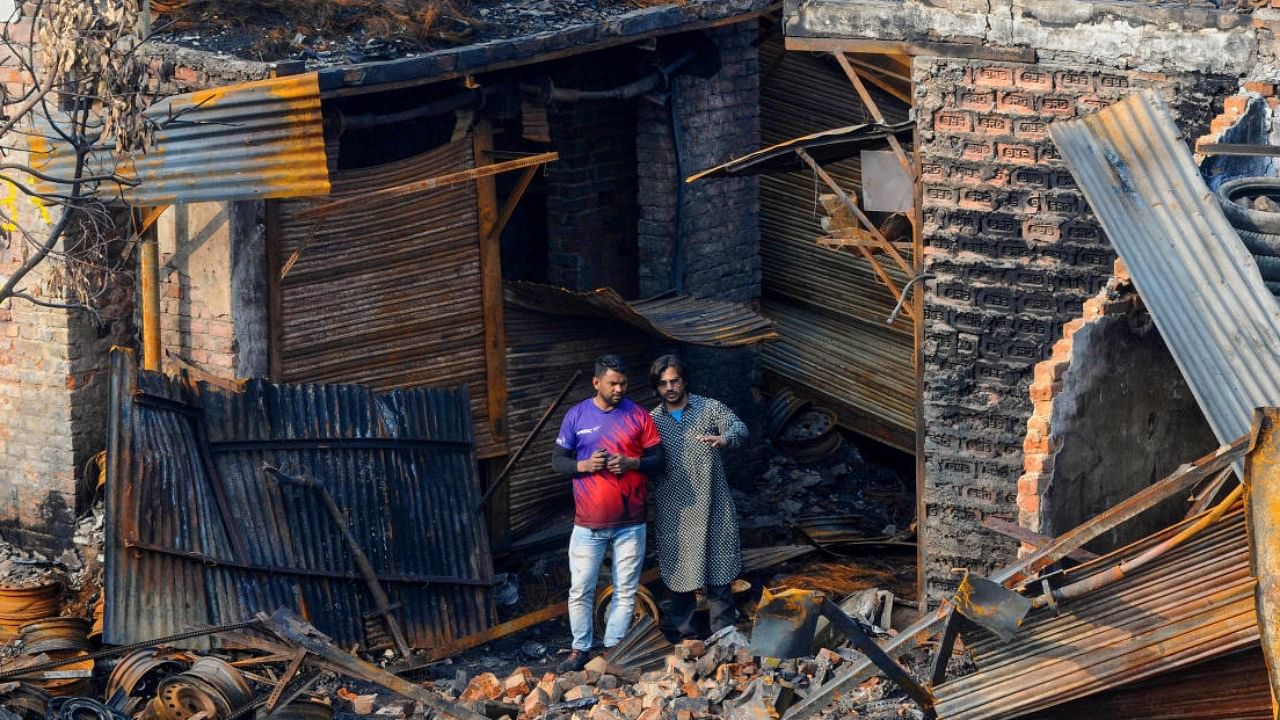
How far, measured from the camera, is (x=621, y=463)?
9.95m

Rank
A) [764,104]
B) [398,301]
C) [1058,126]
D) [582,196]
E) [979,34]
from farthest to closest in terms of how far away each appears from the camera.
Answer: [764,104] → [582,196] → [398,301] → [979,34] → [1058,126]

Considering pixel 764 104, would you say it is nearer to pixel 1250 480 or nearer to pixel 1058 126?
pixel 1058 126

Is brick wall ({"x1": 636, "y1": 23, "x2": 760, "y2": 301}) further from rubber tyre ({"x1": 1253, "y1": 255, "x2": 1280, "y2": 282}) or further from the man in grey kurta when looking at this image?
rubber tyre ({"x1": 1253, "y1": 255, "x2": 1280, "y2": 282})

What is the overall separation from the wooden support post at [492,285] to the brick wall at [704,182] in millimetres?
1466

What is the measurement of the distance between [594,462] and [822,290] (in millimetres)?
4309

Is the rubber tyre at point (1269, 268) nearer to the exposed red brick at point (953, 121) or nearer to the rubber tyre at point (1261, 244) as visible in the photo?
the rubber tyre at point (1261, 244)

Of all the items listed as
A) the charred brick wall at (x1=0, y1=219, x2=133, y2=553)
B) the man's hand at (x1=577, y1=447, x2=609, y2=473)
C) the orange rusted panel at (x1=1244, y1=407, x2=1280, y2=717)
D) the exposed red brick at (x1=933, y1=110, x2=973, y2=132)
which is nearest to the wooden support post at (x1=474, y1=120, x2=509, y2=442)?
the man's hand at (x1=577, y1=447, x2=609, y2=473)

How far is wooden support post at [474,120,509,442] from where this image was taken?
11.2 m

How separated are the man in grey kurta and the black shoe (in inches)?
23.3

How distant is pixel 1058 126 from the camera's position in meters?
8.40

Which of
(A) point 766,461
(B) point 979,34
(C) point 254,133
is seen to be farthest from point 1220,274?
(A) point 766,461

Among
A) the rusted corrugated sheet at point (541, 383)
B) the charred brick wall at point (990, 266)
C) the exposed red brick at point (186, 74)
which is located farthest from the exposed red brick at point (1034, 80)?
the exposed red brick at point (186, 74)

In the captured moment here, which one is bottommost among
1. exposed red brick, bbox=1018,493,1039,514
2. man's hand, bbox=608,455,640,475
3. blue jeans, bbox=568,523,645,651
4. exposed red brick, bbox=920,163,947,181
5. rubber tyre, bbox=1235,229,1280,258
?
blue jeans, bbox=568,523,645,651

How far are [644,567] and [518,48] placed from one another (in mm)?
3033
